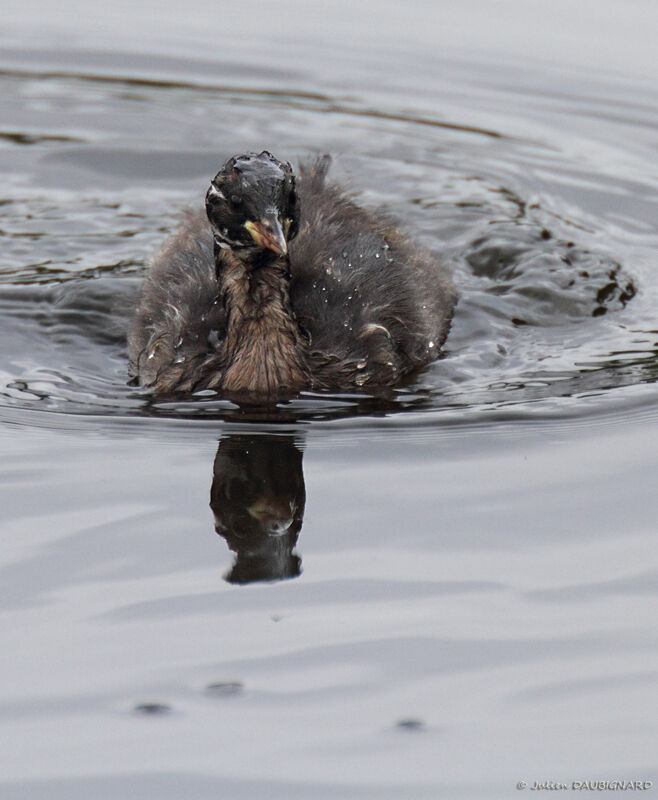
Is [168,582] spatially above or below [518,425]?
below

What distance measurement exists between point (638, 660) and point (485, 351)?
371 cm

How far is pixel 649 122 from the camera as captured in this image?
12797 mm

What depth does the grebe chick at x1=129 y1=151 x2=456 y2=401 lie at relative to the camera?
7809 millimetres

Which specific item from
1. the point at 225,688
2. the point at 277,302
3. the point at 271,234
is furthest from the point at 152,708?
the point at 277,302

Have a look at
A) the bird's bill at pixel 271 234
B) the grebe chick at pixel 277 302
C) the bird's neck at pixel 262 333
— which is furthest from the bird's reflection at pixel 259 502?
the bird's bill at pixel 271 234

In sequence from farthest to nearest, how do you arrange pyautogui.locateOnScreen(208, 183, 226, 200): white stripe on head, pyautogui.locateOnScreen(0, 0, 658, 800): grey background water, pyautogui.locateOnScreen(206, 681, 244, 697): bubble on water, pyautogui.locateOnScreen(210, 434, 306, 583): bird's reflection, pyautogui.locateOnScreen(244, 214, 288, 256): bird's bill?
1. pyautogui.locateOnScreen(208, 183, 226, 200): white stripe on head
2. pyautogui.locateOnScreen(244, 214, 288, 256): bird's bill
3. pyautogui.locateOnScreen(210, 434, 306, 583): bird's reflection
4. pyautogui.locateOnScreen(206, 681, 244, 697): bubble on water
5. pyautogui.locateOnScreen(0, 0, 658, 800): grey background water

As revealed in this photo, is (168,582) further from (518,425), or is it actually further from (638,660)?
(518,425)

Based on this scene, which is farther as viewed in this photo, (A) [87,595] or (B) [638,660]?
(A) [87,595]

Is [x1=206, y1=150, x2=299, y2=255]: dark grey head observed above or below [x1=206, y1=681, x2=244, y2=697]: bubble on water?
above

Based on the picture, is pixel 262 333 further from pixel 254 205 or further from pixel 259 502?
pixel 259 502

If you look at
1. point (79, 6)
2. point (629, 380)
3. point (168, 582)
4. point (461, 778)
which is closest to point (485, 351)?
point (629, 380)

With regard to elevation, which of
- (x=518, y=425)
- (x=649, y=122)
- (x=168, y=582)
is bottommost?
(x=168, y=582)

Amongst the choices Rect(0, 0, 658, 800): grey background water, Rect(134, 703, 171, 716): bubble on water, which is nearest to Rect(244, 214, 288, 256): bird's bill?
Rect(0, 0, 658, 800): grey background water

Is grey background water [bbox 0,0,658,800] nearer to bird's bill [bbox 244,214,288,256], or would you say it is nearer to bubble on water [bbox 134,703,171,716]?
bubble on water [bbox 134,703,171,716]
